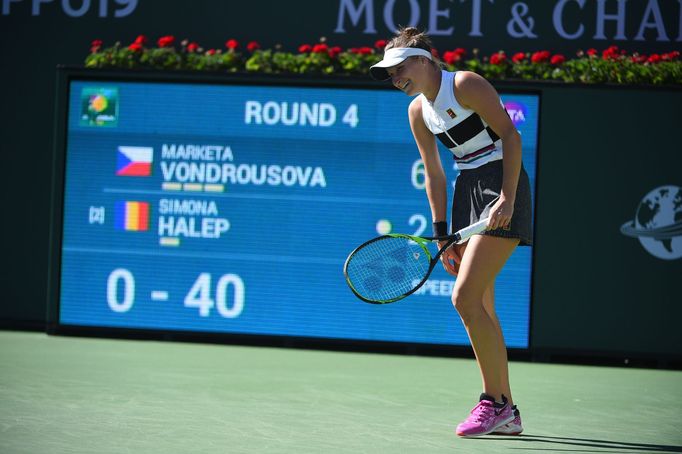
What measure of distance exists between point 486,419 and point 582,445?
39cm

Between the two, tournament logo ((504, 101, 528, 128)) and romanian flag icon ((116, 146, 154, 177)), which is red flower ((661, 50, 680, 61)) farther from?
romanian flag icon ((116, 146, 154, 177))

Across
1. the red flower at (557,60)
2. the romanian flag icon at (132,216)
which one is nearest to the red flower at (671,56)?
the red flower at (557,60)

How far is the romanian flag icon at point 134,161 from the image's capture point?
742 cm

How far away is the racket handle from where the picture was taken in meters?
4.54

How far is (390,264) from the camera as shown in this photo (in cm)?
463

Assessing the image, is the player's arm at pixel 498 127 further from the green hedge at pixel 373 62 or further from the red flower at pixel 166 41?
the red flower at pixel 166 41

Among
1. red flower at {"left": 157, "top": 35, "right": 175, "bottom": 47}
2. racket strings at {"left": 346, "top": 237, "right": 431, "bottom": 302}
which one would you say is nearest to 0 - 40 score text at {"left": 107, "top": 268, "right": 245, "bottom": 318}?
red flower at {"left": 157, "top": 35, "right": 175, "bottom": 47}

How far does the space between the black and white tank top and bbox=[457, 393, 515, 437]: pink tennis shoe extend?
1014 mm

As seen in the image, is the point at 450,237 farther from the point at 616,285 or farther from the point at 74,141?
the point at 74,141

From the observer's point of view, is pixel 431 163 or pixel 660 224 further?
pixel 660 224

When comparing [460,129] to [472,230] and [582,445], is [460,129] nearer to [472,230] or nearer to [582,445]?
[472,230]

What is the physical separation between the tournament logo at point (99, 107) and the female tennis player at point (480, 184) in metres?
3.26

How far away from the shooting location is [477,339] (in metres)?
4.53

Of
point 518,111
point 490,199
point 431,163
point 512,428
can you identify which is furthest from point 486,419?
point 518,111
